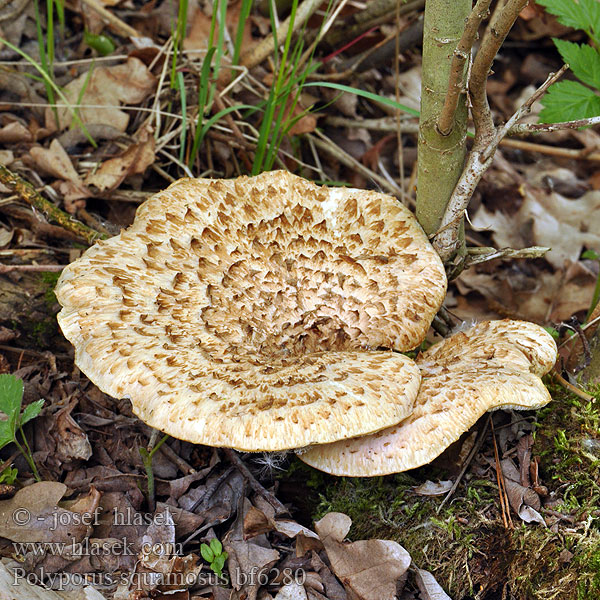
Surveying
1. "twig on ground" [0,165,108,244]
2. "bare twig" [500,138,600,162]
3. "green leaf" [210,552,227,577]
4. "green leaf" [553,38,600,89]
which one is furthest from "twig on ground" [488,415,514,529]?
"bare twig" [500,138,600,162]

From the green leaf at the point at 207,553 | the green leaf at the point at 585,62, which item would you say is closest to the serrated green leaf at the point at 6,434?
the green leaf at the point at 207,553

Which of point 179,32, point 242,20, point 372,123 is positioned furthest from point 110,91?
point 372,123

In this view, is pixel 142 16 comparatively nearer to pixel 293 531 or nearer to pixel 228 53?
pixel 228 53

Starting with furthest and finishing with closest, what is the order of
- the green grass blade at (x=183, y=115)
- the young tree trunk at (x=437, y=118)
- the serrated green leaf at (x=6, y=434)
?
the green grass blade at (x=183, y=115)
the young tree trunk at (x=437, y=118)
the serrated green leaf at (x=6, y=434)

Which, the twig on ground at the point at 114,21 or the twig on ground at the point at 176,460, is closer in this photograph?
the twig on ground at the point at 176,460

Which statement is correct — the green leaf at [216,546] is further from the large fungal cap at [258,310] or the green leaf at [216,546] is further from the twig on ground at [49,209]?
the twig on ground at [49,209]

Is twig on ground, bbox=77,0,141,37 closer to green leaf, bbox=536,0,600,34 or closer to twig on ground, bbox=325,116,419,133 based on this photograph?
twig on ground, bbox=325,116,419,133
